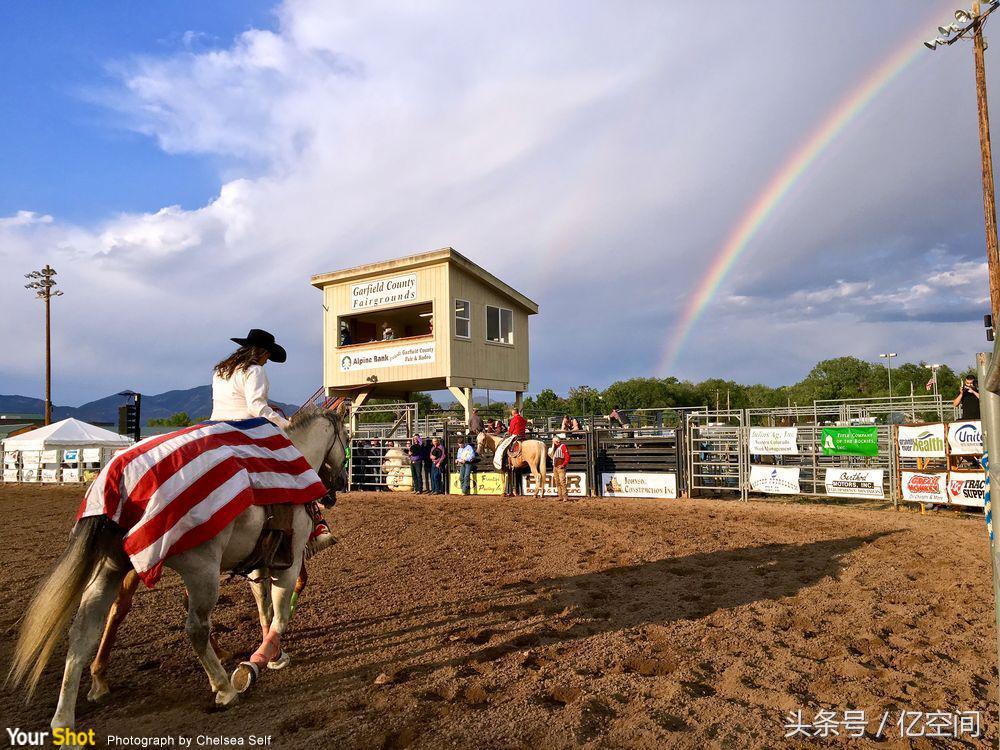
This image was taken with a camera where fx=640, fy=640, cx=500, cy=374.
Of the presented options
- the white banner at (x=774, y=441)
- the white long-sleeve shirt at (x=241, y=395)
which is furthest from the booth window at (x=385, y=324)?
the white long-sleeve shirt at (x=241, y=395)

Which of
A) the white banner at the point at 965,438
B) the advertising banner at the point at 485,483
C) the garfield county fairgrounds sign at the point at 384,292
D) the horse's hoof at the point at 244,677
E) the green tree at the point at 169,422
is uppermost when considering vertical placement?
the garfield county fairgrounds sign at the point at 384,292

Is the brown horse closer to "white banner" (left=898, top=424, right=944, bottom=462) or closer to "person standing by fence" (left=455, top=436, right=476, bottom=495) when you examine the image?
"person standing by fence" (left=455, top=436, right=476, bottom=495)

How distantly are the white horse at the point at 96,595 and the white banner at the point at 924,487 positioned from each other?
12.6 m

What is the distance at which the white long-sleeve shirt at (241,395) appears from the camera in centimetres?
454

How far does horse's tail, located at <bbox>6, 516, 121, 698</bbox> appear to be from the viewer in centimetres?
351

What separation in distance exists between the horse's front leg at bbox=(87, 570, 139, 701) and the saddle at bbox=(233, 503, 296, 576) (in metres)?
0.69

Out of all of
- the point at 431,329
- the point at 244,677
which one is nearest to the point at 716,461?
the point at 431,329

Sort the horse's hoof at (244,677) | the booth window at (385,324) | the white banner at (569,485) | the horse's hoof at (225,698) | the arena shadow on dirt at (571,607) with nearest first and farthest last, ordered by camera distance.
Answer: the horse's hoof at (225,698) < the horse's hoof at (244,677) < the arena shadow on dirt at (571,607) < the white banner at (569,485) < the booth window at (385,324)

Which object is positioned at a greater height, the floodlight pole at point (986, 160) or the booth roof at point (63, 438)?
the floodlight pole at point (986, 160)

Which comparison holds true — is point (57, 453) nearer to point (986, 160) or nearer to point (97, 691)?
point (97, 691)

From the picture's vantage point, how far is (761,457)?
1598 cm

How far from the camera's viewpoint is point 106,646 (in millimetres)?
4188

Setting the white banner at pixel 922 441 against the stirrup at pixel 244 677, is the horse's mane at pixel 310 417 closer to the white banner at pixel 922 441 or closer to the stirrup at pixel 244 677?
the stirrup at pixel 244 677

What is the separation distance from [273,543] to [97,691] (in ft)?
4.53
